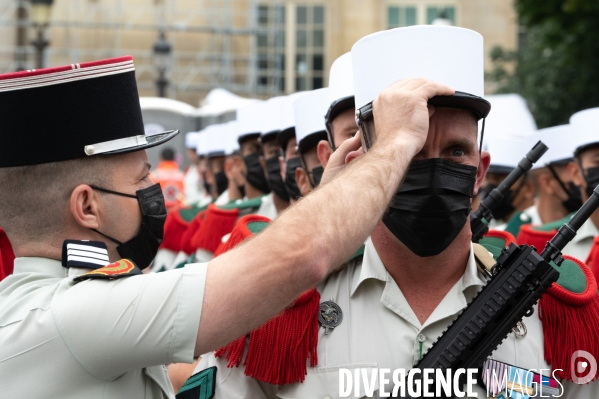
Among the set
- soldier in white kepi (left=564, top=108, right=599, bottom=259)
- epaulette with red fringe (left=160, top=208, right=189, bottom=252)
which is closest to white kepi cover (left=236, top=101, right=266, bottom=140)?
epaulette with red fringe (left=160, top=208, right=189, bottom=252)

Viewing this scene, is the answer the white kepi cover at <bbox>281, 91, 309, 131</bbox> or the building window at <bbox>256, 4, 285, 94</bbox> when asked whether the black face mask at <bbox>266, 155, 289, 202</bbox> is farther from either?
the building window at <bbox>256, 4, 285, 94</bbox>

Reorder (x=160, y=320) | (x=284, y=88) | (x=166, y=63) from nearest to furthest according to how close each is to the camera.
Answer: (x=160, y=320) → (x=166, y=63) → (x=284, y=88)

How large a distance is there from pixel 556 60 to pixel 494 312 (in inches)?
804

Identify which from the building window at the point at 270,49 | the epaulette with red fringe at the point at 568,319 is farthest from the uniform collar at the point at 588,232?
the building window at the point at 270,49

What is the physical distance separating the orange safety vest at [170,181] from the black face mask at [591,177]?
7542 mm

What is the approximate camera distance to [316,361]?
3.16 metres

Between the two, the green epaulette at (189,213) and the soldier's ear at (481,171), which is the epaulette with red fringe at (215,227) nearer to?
the green epaulette at (189,213)

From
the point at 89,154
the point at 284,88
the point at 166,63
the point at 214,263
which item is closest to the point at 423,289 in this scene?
the point at 214,263

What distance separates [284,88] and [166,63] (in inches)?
696

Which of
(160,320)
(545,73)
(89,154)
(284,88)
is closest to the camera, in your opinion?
(160,320)

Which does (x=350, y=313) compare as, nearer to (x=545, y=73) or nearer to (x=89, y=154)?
(x=89, y=154)

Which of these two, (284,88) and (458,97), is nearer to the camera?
(458,97)

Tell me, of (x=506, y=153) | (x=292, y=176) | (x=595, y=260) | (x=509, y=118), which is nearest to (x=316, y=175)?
(x=292, y=176)

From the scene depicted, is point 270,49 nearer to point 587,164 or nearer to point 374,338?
point 587,164
